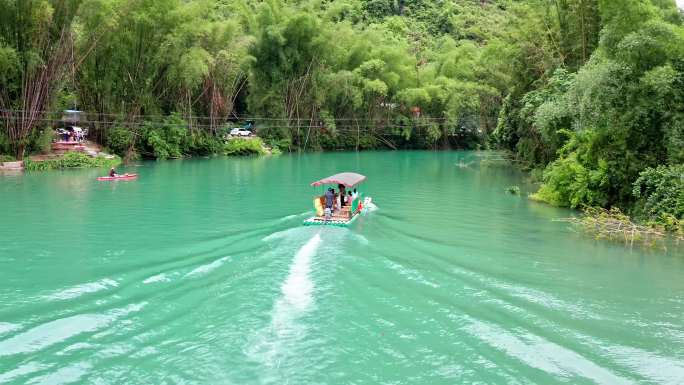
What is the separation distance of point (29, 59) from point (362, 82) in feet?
105

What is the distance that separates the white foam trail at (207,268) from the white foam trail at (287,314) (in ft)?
5.16

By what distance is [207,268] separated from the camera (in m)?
12.1

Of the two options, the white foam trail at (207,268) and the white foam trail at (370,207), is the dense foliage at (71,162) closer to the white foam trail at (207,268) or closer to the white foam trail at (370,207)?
the white foam trail at (370,207)

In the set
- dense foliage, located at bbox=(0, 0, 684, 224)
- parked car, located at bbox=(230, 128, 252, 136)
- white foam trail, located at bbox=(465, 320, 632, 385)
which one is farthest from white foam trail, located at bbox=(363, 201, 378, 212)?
parked car, located at bbox=(230, 128, 252, 136)

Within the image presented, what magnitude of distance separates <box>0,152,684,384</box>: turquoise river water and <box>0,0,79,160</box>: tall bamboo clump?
48.4 ft

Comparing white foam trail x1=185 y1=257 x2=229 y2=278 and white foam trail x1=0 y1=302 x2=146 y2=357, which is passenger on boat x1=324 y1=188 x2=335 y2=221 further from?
white foam trail x1=0 y1=302 x2=146 y2=357

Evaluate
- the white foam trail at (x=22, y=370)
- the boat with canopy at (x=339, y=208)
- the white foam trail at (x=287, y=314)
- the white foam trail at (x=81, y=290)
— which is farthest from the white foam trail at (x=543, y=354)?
the boat with canopy at (x=339, y=208)

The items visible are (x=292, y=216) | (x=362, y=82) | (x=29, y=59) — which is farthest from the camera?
(x=362, y=82)

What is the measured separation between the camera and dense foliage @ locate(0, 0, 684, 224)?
1767 cm

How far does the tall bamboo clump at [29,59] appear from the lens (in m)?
29.5

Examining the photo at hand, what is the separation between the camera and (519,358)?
8094 millimetres

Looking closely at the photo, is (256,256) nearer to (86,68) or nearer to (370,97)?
(86,68)

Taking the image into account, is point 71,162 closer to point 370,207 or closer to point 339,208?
point 370,207

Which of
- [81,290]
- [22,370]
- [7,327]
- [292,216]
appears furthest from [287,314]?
[292,216]
